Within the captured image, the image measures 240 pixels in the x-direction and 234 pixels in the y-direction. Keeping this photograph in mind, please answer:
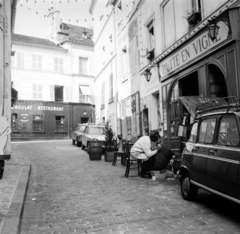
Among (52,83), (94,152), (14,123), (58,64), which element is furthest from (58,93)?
(94,152)

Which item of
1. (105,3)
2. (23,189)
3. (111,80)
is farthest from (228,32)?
(105,3)


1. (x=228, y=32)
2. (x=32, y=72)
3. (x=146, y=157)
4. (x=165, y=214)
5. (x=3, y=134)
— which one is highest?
(x=32, y=72)

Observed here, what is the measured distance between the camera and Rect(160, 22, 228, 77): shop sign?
8.21m

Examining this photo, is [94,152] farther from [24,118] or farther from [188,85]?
[24,118]

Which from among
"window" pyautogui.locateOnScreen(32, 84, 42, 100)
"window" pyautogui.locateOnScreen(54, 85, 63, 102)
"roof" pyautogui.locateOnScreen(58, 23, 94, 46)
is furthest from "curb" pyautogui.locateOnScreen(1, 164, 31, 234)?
"roof" pyautogui.locateOnScreen(58, 23, 94, 46)

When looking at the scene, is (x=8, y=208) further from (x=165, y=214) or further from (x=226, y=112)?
(x=226, y=112)

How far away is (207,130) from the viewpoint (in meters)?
5.13

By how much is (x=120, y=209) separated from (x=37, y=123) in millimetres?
28406

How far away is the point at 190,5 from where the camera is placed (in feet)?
33.8

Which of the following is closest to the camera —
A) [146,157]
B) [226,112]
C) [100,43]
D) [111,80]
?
[226,112]

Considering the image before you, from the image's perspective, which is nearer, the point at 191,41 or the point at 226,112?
the point at 226,112

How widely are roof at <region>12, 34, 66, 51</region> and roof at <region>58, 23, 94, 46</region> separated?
1.62 meters

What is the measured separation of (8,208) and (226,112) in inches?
153

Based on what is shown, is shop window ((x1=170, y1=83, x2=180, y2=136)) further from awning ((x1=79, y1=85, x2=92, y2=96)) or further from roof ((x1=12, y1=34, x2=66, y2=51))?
roof ((x1=12, y1=34, x2=66, y2=51))
